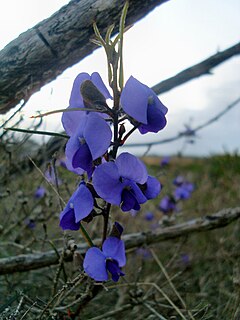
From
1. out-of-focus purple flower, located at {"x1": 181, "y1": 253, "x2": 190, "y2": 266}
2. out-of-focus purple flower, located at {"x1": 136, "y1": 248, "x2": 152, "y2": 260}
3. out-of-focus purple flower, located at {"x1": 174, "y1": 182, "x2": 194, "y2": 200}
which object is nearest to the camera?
out-of-focus purple flower, located at {"x1": 136, "y1": 248, "x2": 152, "y2": 260}

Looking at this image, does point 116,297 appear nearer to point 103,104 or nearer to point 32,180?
point 32,180

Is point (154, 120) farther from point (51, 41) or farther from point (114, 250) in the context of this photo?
point (51, 41)

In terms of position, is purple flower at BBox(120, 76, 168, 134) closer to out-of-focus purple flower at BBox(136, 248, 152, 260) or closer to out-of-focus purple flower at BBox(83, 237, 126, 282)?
out-of-focus purple flower at BBox(83, 237, 126, 282)

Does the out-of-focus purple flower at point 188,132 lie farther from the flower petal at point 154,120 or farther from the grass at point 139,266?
the flower petal at point 154,120

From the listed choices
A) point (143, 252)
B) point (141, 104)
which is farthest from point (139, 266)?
point (141, 104)

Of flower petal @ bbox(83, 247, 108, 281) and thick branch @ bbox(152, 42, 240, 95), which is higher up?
flower petal @ bbox(83, 247, 108, 281)

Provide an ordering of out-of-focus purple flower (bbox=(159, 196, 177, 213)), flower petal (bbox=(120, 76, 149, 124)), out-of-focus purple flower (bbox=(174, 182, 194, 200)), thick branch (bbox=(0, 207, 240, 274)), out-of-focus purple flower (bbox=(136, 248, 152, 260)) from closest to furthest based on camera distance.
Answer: flower petal (bbox=(120, 76, 149, 124)), thick branch (bbox=(0, 207, 240, 274)), out-of-focus purple flower (bbox=(136, 248, 152, 260)), out-of-focus purple flower (bbox=(159, 196, 177, 213)), out-of-focus purple flower (bbox=(174, 182, 194, 200))

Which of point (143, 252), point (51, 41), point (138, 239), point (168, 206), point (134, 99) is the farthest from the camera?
point (168, 206)

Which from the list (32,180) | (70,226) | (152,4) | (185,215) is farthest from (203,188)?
(70,226)

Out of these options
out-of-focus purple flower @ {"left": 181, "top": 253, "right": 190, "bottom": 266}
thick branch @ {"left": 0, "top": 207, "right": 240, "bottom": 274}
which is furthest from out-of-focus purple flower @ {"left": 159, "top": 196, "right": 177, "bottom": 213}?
thick branch @ {"left": 0, "top": 207, "right": 240, "bottom": 274}
